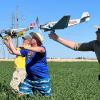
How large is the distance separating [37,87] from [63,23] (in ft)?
11.3

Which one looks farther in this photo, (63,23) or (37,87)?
(37,87)

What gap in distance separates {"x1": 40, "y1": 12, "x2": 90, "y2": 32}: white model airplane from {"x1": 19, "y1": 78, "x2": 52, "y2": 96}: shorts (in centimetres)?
229

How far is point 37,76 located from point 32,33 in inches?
36.6

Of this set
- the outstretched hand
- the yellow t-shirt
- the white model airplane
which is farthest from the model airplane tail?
the yellow t-shirt

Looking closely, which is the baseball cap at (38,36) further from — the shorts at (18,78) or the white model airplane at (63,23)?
the shorts at (18,78)

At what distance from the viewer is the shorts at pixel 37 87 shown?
1171 centimetres

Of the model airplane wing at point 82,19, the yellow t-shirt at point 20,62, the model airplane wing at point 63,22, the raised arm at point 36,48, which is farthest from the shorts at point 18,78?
the model airplane wing at point 63,22

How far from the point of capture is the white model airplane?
8.55 m

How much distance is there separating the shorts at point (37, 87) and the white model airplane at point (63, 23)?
7.51ft

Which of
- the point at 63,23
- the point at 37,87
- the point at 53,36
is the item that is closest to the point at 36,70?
the point at 37,87

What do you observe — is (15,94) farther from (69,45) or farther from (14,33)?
(69,45)

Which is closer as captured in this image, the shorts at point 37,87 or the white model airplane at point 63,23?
the white model airplane at point 63,23

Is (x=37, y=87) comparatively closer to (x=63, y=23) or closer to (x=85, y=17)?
(x=85, y=17)

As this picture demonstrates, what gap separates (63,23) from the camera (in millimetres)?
8570
